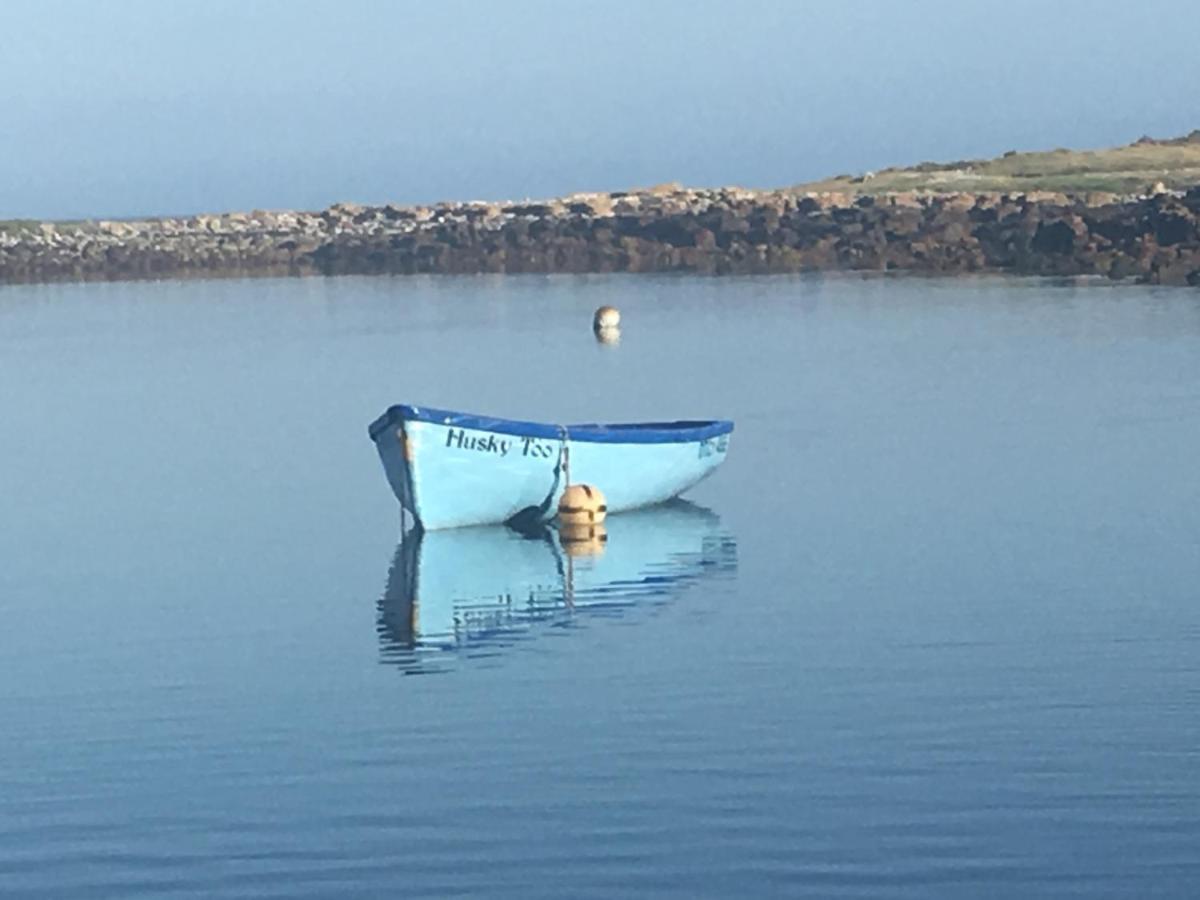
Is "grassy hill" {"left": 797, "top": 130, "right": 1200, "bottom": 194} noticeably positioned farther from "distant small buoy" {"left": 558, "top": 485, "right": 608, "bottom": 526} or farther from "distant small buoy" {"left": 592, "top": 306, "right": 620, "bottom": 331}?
"distant small buoy" {"left": 558, "top": 485, "right": 608, "bottom": 526}

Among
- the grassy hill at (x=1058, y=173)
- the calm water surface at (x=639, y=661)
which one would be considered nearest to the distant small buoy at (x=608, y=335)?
the calm water surface at (x=639, y=661)

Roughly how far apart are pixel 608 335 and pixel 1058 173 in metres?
40.8

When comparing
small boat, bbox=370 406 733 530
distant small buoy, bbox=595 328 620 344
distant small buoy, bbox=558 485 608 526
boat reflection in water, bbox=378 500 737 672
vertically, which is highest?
small boat, bbox=370 406 733 530

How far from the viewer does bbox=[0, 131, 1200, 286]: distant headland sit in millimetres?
51969

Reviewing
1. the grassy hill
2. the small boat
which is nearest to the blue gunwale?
the small boat

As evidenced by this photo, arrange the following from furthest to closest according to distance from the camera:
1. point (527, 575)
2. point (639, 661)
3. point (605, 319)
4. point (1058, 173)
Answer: point (1058, 173), point (605, 319), point (527, 575), point (639, 661)

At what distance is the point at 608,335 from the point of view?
39.5 m

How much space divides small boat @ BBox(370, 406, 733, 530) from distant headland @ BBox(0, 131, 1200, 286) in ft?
85.4

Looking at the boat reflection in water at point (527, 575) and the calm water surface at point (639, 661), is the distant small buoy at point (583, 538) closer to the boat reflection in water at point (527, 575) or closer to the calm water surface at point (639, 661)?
the boat reflection in water at point (527, 575)

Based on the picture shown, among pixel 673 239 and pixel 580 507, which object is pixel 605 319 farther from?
pixel 673 239

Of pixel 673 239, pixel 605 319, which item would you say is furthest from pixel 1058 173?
pixel 605 319

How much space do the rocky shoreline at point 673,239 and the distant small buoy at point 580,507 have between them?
26.9m

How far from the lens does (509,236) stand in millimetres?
69562

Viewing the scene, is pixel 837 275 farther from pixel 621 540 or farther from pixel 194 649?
pixel 194 649
